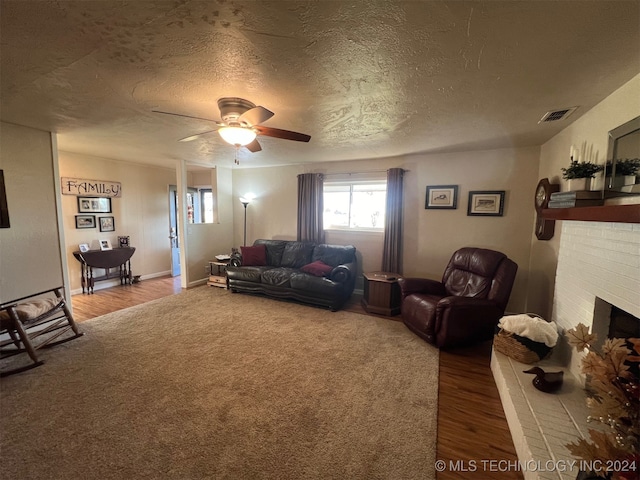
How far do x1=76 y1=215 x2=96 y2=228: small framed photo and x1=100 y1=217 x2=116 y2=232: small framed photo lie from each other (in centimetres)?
12

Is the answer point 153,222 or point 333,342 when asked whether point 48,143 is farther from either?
point 333,342

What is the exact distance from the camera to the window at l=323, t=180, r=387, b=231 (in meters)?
4.59

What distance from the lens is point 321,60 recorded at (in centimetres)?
156

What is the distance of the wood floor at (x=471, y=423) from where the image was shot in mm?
1505

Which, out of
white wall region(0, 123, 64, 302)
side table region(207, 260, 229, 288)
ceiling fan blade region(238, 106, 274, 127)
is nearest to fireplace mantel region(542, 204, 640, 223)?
ceiling fan blade region(238, 106, 274, 127)

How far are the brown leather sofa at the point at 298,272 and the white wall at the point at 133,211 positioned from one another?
211cm

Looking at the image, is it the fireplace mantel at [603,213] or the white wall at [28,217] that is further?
the white wall at [28,217]

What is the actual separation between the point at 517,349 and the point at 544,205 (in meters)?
1.78

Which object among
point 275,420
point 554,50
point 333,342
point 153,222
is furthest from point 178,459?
point 153,222

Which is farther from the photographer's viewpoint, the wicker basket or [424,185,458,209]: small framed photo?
[424,185,458,209]: small framed photo

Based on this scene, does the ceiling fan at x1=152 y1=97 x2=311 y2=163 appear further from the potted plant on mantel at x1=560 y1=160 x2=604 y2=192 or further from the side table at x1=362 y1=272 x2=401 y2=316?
the side table at x1=362 y1=272 x2=401 y2=316

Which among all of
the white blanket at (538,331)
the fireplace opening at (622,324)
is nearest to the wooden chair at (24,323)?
the white blanket at (538,331)

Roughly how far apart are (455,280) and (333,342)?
5.81ft

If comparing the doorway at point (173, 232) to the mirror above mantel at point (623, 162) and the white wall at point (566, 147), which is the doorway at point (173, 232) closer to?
the white wall at point (566, 147)
